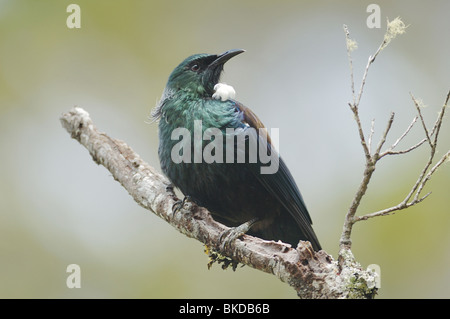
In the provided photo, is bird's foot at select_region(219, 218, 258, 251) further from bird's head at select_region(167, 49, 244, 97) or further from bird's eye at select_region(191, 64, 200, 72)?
bird's eye at select_region(191, 64, 200, 72)

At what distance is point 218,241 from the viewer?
12.4ft

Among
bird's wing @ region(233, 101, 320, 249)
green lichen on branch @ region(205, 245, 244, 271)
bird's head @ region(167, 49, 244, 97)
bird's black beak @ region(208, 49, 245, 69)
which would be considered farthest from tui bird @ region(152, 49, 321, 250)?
bird's black beak @ region(208, 49, 245, 69)

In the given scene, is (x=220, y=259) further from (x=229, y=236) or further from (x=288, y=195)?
(x=288, y=195)

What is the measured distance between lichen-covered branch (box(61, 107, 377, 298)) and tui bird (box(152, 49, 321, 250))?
0.73 feet

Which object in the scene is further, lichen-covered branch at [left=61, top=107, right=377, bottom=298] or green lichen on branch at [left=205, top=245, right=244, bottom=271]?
green lichen on branch at [left=205, top=245, right=244, bottom=271]

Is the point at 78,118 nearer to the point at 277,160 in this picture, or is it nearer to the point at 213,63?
the point at 213,63

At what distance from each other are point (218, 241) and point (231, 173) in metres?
0.51

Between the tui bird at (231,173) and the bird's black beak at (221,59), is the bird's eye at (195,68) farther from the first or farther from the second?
Result: the tui bird at (231,173)

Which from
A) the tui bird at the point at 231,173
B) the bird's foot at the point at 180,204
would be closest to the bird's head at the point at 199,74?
the tui bird at the point at 231,173

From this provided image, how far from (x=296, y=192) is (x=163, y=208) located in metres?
1.04

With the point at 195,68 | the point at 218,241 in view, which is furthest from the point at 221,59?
the point at 218,241

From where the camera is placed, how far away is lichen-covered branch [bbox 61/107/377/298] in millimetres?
2885

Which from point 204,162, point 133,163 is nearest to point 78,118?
point 133,163

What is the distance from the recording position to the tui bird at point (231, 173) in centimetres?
398
